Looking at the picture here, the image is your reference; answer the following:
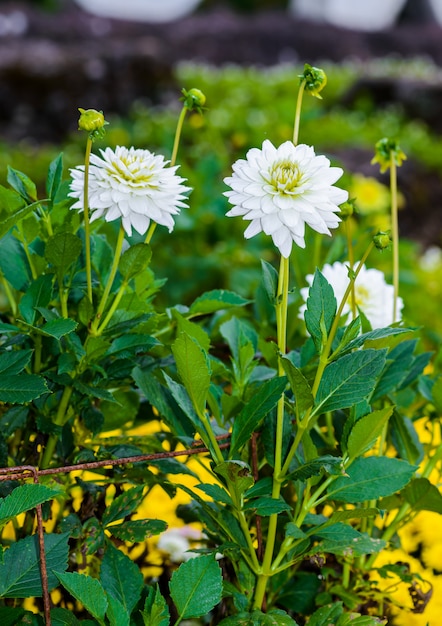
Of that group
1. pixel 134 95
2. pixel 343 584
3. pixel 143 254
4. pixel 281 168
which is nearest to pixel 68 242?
pixel 143 254

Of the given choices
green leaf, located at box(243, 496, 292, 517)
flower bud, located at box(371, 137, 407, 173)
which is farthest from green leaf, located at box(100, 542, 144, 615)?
flower bud, located at box(371, 137, 407, 173)

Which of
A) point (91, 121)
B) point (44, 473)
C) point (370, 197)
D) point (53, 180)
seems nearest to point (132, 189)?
point (91, 121)

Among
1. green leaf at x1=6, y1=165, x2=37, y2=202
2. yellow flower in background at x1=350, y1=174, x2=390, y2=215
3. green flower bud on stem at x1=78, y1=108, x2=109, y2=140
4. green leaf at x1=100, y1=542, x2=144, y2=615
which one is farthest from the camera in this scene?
yellow flower in background at x1=350, y1=174, x2=390, y2=215

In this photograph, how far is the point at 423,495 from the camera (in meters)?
0.95

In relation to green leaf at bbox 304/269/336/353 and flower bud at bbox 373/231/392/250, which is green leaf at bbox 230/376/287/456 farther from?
flower bud at bbox 373/231/392/250

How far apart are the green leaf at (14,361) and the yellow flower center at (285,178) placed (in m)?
0.30

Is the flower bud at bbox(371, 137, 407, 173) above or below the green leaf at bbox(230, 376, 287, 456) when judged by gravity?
above

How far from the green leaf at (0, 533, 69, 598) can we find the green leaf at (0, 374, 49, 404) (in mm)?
145

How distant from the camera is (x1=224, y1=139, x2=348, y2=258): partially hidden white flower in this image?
760mm

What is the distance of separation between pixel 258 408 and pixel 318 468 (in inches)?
3.3

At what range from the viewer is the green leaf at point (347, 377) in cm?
83

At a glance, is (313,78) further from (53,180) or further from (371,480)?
(371,480)

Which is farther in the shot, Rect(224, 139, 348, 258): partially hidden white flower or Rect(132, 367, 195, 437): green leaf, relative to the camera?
Rect(132, 367, 195, 437): green leaf

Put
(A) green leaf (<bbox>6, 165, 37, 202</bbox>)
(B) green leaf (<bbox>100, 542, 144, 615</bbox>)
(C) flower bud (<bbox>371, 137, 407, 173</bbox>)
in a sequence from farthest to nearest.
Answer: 1. (C) flower bud (<bbox>371, 137, 407, 173</bbox>)
2. (A) green leaf (<bbox>6, 165, 37, 202</bbox>)
3. (B) green leaf (<bbox>100, 542, 144, 615</bbox>)
